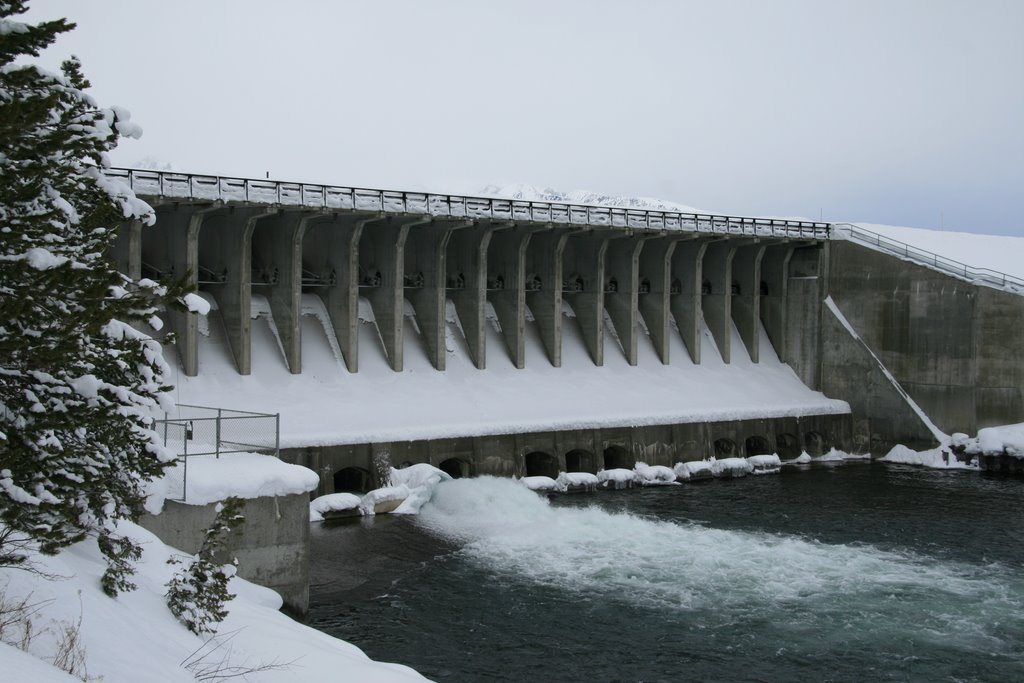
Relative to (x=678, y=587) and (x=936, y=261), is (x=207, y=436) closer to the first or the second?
(x=678, y=587)

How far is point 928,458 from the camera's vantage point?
152ft

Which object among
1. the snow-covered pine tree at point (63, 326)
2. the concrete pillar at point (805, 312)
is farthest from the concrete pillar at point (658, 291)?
the snow-covered pine tree at point (63, 326)

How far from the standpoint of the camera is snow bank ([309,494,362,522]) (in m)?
30.8

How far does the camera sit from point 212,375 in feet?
123

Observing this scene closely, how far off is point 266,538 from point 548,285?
99.5 feet

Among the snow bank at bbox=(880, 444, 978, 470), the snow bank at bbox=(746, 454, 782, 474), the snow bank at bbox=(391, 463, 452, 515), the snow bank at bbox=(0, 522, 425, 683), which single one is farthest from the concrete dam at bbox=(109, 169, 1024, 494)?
the snow bank at bbox=(0, 522, 425, 683)

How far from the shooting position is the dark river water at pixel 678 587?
19734 millimetres

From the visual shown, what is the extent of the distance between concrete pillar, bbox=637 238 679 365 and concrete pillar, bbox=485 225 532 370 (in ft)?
28.0

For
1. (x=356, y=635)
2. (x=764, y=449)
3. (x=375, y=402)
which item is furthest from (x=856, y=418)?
(x=356, y=635)

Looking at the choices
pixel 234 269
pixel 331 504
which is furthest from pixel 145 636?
pixel 234 269

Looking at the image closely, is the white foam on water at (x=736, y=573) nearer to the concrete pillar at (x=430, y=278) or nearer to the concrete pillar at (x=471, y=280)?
the concrete pillar at (x=430, y=278)

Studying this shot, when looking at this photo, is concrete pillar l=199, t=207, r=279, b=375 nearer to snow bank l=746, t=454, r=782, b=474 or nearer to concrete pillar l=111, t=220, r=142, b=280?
concrete pillar l=111, t=220, r=142, b=280

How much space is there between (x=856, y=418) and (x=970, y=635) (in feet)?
99.4

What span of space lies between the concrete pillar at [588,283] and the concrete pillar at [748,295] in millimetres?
9107
